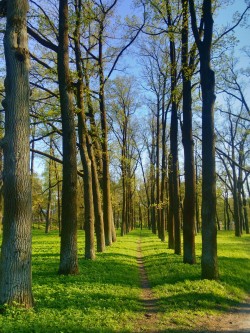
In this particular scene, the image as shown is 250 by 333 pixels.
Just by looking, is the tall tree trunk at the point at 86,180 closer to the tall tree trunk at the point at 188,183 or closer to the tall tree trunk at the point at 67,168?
the tall tree trunk at the point at 67,168

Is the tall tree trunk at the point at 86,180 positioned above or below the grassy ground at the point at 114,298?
above

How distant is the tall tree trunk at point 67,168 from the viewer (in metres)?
10.7

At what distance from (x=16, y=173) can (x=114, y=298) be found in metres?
3.71

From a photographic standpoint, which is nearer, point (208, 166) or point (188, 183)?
point (208, 166)

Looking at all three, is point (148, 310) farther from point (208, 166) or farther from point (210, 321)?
point (208, 166)

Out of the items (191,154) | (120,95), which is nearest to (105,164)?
(191,154)

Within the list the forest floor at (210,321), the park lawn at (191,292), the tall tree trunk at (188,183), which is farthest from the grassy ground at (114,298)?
the tall tree trunk at (188,183)

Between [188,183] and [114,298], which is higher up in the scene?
[188,183]

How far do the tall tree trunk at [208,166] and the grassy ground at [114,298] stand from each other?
2.19ft

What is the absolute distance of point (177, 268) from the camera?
11.9 metres

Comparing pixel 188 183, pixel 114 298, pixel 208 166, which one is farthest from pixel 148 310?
pixel 188 183

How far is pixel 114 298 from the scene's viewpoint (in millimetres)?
7867

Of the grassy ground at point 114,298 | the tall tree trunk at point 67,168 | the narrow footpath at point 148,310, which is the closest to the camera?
the grassy ground at point 114,298

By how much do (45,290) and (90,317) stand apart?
2.29m
